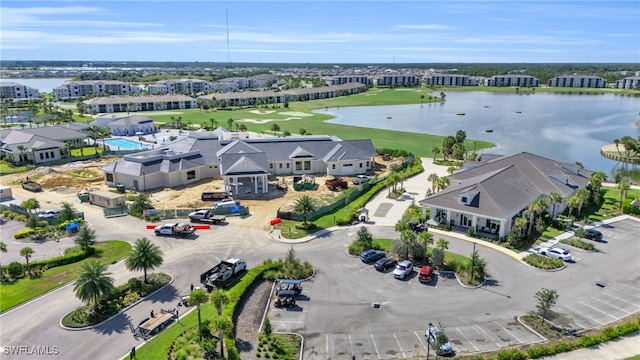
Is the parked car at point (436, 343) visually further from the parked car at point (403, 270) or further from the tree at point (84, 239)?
the tree at point (84, 239)

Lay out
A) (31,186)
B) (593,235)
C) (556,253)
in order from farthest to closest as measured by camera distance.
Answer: (31,186)
(593,235)
(556,253)

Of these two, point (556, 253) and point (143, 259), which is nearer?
point (143, 259)

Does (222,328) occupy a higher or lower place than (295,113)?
lower

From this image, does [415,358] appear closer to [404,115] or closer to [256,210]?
[256,210]

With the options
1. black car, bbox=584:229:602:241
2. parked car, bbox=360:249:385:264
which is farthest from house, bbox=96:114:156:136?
black car, bbox=584:229:602:241

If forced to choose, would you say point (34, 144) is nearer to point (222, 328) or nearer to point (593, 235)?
point (222, 328)

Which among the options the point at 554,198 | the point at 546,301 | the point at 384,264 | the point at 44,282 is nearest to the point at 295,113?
the point at 554,198
